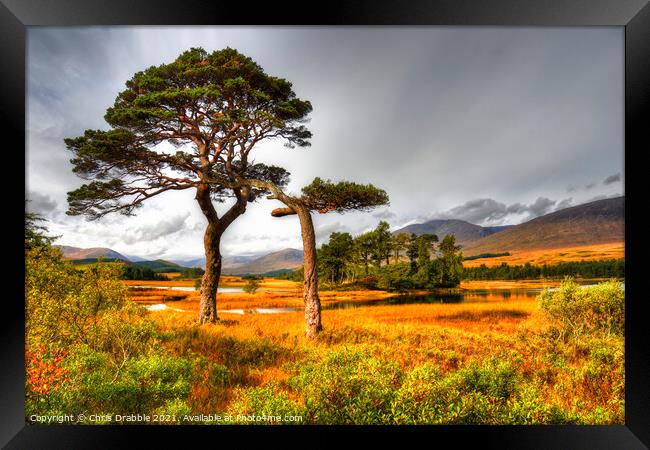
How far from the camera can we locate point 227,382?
3.17m

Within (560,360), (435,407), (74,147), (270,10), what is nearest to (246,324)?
(435,407)

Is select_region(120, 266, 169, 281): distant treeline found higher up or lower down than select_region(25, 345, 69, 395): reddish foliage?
higher up

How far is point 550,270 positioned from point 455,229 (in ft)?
5.94

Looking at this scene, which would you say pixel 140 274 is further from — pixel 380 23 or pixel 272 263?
pixel 380 23

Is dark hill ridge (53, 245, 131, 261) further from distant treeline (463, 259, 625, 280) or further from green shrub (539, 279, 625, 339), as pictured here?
green shrub (539, 279, 625, 339)

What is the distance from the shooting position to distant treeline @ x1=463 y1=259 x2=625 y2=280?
3391mm

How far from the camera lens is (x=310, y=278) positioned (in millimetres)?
3721

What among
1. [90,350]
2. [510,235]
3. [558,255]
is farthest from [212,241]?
[558,255]

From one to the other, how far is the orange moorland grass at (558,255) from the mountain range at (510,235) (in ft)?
0.31

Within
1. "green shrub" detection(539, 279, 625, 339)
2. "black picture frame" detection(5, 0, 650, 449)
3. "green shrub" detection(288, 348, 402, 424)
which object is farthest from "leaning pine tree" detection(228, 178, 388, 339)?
"green shrub" detection(539, 279, 625, 339)

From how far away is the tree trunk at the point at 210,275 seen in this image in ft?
12.9

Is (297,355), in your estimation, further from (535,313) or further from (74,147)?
→ (74,147)

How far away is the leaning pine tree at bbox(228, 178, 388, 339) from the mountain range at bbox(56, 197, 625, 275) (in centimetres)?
28

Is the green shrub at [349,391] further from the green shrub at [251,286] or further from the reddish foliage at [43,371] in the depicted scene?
the reddish foliage at [43,371]
